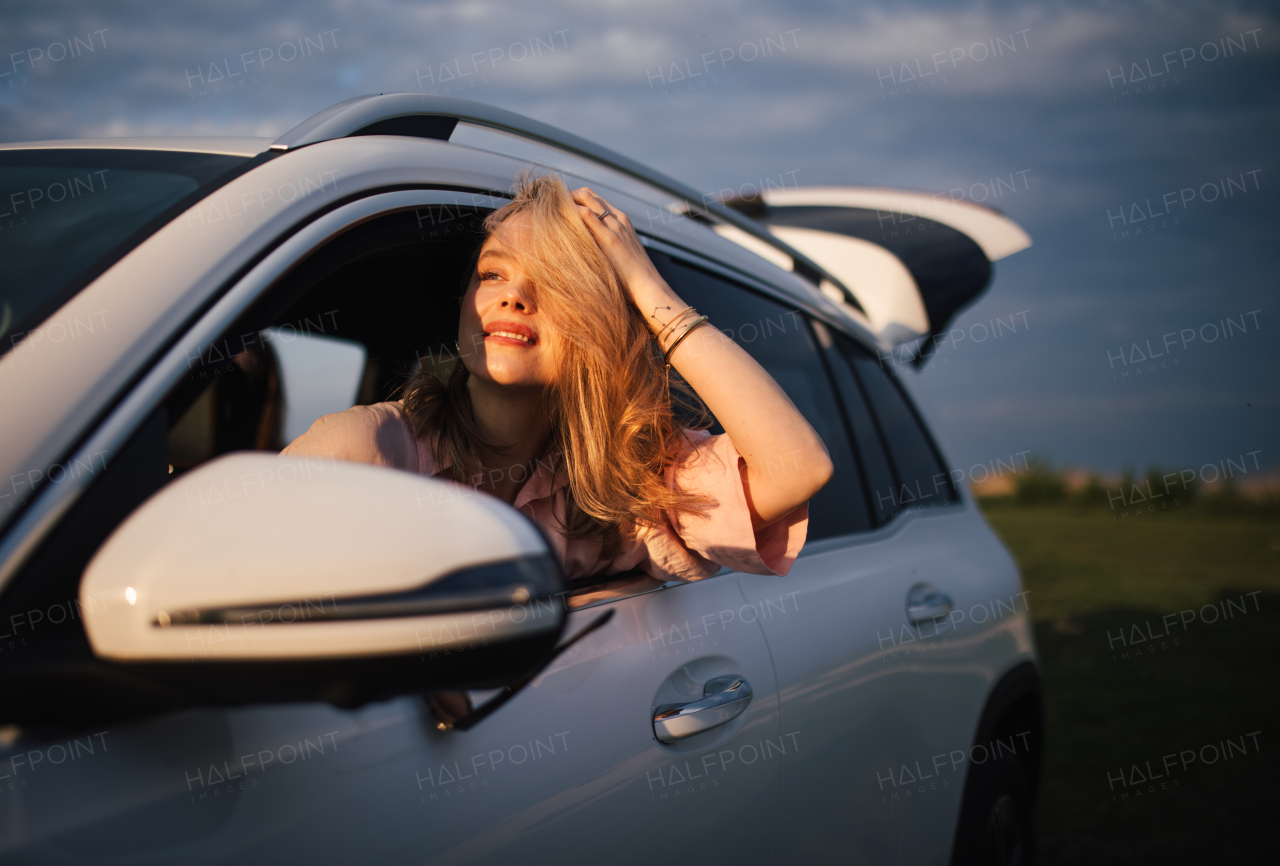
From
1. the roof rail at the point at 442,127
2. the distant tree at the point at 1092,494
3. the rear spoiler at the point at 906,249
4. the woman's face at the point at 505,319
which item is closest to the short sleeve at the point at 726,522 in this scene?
the woman's face at the point at 505,319

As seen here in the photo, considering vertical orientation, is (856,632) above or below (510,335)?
below

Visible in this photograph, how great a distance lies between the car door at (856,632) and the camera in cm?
172

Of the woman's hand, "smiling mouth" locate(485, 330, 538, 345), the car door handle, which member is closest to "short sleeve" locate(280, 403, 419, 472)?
"smiling mouth" locate(485, 330, 538, 345)

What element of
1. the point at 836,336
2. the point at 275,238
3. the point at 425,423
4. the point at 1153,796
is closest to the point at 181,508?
the point at 275,238

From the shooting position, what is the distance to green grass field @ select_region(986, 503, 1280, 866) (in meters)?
4.09

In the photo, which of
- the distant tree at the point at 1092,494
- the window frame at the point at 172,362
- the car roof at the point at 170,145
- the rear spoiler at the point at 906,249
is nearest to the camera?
the window frame at the point at 172,362

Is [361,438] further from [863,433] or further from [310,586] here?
[863,433]

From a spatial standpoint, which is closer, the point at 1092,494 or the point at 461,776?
the point at 461,776

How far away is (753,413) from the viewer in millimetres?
1612

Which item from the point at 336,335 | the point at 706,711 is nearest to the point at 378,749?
the point at 706,711

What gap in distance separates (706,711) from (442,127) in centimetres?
119

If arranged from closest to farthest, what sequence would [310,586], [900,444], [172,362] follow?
[310,586] < [172,362] < [900,444]

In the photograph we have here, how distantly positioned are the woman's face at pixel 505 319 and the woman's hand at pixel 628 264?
0.16 metres

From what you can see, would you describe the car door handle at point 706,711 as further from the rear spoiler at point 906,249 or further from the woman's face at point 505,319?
the rear spoiler at point 906,249
